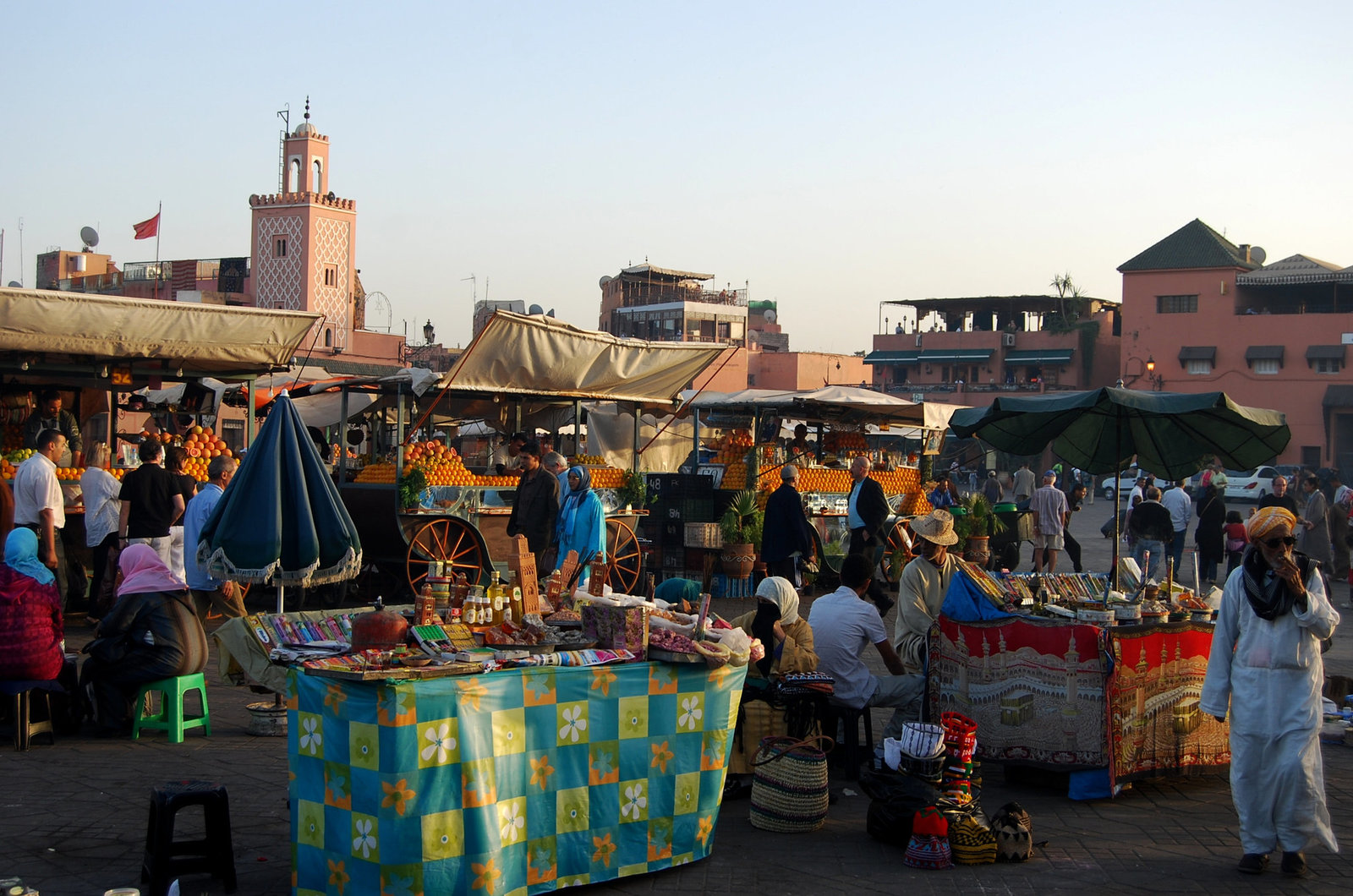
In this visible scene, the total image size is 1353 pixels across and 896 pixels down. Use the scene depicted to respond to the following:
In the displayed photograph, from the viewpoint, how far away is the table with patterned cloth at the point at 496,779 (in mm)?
4125

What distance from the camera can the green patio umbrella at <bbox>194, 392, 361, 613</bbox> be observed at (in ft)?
21.2

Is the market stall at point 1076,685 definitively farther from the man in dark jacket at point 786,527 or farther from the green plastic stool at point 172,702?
the man in dark jacket at point 786,527

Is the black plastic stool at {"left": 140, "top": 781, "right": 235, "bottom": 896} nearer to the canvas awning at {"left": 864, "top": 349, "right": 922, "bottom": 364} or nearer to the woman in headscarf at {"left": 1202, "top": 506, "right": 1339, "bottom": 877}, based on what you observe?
the woman in headscarf at {"left": 1202, "top": 506, "right": 1339, "bottom": 877}

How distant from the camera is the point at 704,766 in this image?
16.4 ft

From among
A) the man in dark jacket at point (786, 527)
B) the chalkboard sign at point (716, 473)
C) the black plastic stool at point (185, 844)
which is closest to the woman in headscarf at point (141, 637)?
the black plastic stool at point (185, 844)

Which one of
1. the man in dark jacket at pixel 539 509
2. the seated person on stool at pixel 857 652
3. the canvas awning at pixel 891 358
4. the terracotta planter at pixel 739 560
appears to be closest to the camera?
the seated person on stool at pixel 857 652

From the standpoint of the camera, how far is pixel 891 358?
55969 millimetres

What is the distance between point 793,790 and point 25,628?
165 inches

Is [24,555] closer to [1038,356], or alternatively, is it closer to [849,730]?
[849,730]

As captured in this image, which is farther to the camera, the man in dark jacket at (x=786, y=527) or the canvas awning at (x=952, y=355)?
the canvas awning at (x=952, y=355)

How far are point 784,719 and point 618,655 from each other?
157cm

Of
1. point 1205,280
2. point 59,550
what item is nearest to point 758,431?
point 59,550

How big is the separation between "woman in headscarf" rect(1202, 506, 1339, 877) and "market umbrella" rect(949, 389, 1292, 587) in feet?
7.58

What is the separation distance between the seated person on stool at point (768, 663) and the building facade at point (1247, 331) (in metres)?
39.8
